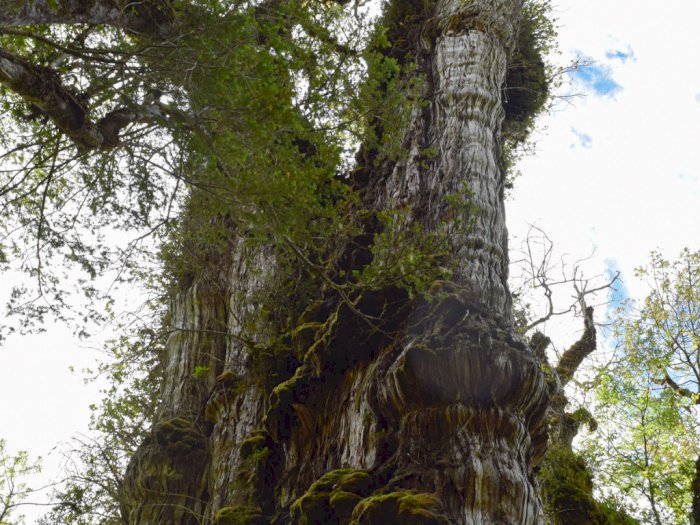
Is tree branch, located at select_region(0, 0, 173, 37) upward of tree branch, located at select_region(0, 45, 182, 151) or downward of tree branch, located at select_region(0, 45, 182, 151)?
upward

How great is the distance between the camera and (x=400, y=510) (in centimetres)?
390

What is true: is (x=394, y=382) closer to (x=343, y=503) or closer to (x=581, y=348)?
(x=343, y=503)

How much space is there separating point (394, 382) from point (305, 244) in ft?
4.82

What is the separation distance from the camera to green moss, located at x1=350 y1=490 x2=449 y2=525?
3.85m

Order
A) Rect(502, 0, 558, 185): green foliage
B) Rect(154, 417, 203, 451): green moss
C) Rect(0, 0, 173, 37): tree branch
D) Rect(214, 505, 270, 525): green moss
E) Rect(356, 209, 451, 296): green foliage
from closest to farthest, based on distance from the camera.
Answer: Rect(0, 0, 173, 37): tree branch, Rect(356, 209, 451, 296): green foliage, Rect(214, 505, 270, 525): green moss, Rect(154, 417, 203, 451): green moss, Rect(502, 0, 558, 185): green foliage

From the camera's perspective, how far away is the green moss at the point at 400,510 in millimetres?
3852

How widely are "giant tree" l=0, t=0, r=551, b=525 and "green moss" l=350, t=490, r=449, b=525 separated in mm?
19

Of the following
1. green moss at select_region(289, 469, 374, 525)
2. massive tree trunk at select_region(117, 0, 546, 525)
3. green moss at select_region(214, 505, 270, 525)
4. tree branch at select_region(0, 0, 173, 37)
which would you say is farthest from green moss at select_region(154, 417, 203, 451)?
tree branch at select_region(0, 0, 173, 37)

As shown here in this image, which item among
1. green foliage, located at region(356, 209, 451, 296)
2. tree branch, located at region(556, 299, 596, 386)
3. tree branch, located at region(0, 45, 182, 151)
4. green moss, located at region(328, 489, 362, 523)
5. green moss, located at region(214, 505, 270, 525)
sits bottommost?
green moss, located at region(214, 505, 270, 525)

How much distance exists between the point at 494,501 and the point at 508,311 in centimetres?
189

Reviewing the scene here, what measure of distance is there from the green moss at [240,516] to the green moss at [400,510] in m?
1.67

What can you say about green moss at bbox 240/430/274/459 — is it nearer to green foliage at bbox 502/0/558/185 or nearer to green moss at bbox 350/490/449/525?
green moss at bbox 350/490/449/525

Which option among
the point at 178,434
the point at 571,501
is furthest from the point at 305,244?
the point at 571,501

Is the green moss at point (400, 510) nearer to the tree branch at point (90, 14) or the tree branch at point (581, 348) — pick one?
the tree branch at point (90, 14)
